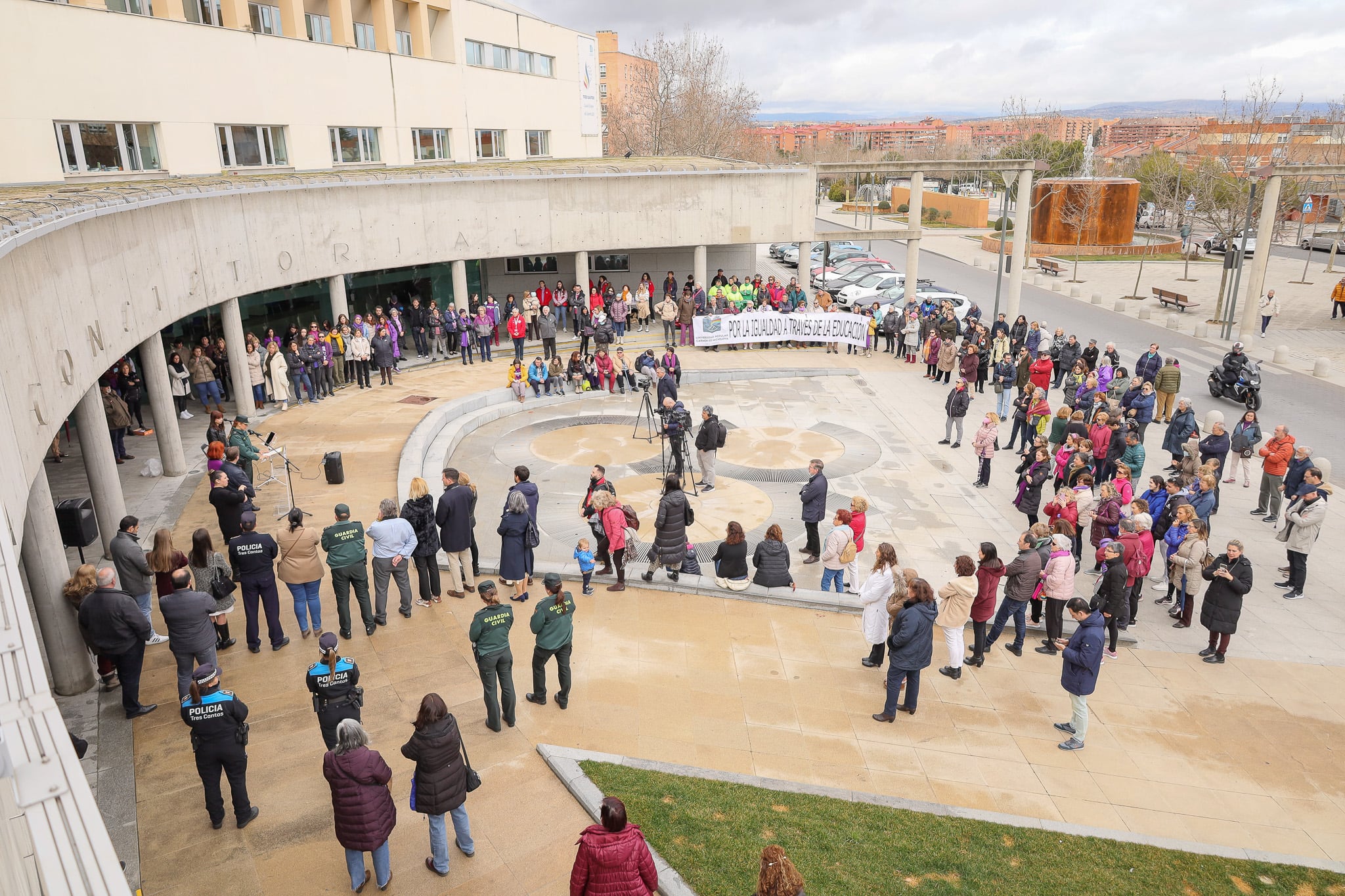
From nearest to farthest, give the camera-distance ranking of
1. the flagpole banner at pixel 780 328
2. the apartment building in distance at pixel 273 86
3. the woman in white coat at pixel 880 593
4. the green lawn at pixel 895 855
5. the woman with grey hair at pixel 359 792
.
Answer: the woman with grey hair at pixel 359 792 < the green lawn at pixel 895 855 < the woman in white coat at pixel 880 593 < the apartment building in distance at pixel 273 86 < the flagpole banner at pixel 780 328

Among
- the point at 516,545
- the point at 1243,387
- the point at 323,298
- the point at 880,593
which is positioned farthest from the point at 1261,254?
the point at 323,298

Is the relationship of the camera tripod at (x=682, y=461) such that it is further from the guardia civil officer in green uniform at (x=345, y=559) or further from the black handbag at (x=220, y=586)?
the black handbag at (x=220, y=586)

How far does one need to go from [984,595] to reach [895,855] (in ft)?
12.4

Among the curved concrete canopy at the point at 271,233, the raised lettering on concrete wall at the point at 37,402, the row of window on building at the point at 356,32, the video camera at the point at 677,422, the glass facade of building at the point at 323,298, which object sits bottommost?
the video camera at the point at 677,422

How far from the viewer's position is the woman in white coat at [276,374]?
19.4 metres

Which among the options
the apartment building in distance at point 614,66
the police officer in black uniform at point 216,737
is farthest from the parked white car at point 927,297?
the apartment building in distance at point 614,66

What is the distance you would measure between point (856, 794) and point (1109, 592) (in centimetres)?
453

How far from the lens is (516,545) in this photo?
422 inches

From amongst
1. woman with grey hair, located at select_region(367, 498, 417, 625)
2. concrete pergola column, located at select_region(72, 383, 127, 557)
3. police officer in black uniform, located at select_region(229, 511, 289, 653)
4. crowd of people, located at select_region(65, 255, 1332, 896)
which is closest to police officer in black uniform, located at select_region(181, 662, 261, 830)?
crowd of people, located at select_region(65, 255, 1332, 896)

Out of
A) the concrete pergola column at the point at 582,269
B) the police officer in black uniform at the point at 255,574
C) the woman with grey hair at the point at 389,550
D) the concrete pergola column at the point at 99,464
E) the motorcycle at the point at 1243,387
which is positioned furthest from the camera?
the concrete pergola column at the point at 582,269

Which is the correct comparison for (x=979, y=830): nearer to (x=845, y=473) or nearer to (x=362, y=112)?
(x=845, y=473)

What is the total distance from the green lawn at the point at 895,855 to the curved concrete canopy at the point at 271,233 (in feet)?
20.7

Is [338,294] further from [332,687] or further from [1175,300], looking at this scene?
[1175,300]

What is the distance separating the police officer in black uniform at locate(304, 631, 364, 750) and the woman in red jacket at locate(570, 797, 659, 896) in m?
2.50
